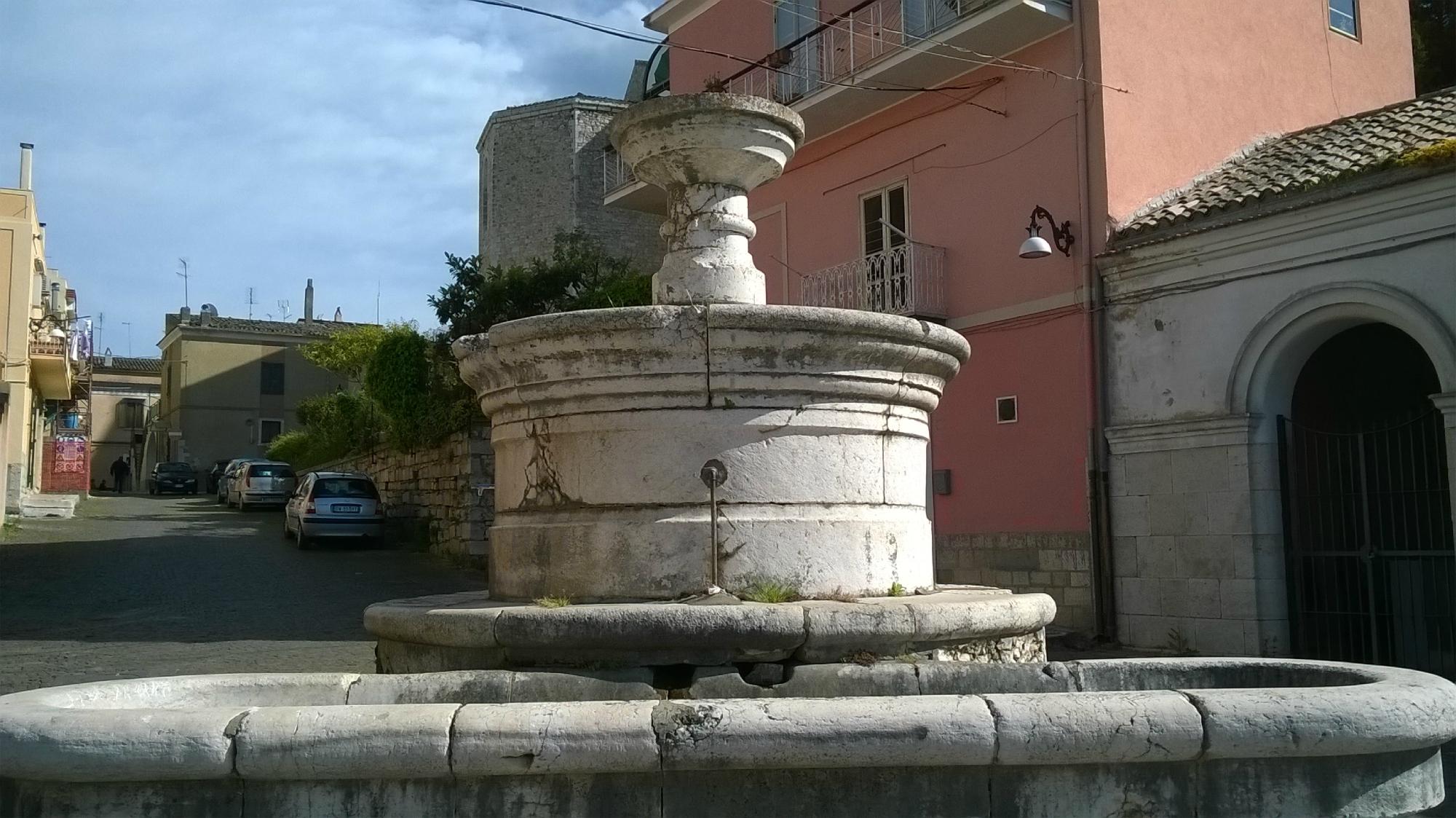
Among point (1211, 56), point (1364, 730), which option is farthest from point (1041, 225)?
point (1364, 730)

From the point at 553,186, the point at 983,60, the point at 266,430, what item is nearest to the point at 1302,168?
the point at 983,60

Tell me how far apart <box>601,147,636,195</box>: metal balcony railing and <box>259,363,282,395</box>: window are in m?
26.5

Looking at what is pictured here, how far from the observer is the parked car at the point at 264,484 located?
2956 centimetres

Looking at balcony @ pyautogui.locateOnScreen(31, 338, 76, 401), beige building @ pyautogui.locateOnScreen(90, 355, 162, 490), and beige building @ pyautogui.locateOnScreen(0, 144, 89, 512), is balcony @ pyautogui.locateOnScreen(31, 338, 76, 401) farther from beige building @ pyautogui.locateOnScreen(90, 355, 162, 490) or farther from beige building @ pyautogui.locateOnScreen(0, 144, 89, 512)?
beige building @ pyautogui.locateOnScreen(90, 355, 162, 490)

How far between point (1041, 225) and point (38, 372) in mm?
24550

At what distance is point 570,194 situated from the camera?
1184 inches

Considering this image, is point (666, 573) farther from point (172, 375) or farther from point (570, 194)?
point (172, 375)

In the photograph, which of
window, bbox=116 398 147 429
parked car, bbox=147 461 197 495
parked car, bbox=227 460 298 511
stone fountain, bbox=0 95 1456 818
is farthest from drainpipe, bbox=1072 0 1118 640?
window, bbox=116 398 147 429

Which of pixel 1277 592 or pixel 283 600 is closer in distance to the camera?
pixel 1277 592

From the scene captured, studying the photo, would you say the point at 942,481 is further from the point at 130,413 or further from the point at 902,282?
the point at 130,413

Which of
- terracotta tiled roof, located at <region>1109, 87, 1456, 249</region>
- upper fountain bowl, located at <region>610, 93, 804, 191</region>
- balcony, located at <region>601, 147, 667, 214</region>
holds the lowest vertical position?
upper fountain bowl, located at <region>610, 93, 804, 191</region>

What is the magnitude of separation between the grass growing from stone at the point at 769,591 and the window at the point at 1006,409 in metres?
9.27

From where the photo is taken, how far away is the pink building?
1266 centimetres

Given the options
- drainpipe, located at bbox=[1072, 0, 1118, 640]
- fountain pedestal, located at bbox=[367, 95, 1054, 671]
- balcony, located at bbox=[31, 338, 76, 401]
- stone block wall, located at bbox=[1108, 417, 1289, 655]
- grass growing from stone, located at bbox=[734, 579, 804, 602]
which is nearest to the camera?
fountain pedestal, located at bbox=[367, 95, 1054, 671]
